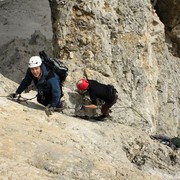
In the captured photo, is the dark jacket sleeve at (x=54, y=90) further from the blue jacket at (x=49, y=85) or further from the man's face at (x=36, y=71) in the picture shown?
the man's face at (x=36, y=71)

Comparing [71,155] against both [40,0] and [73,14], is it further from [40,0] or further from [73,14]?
[40,0]

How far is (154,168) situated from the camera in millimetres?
9266

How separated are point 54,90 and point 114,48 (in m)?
4.21

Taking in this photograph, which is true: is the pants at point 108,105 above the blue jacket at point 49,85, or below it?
below

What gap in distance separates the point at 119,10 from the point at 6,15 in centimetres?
1389

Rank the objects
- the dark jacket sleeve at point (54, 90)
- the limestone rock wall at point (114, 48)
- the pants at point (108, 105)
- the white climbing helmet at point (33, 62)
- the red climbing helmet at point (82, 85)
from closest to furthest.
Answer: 1. the white climbing helmet at point (33, 62)
2. the dark jacket sleeve at point (54, 90)
3. the red climbing helmet at point (82, 85)
4. the pants at point (108, 105)
5. the limestone rock wall at point (114, 48)

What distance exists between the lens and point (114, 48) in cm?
1254

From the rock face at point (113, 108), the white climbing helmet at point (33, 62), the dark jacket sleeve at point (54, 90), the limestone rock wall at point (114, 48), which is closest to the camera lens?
the rock face at point (113, 108)

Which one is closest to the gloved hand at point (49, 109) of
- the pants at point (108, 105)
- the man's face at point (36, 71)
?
the man's face at point (36, 71)

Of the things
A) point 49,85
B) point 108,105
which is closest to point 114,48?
point 108,105

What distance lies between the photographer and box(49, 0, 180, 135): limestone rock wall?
1180cm

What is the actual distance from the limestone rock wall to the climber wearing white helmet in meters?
2.21

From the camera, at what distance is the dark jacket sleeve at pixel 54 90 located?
29.1 feet

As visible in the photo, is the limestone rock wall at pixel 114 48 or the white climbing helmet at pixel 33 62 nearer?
the white climbing helmet at pixel 33 62
